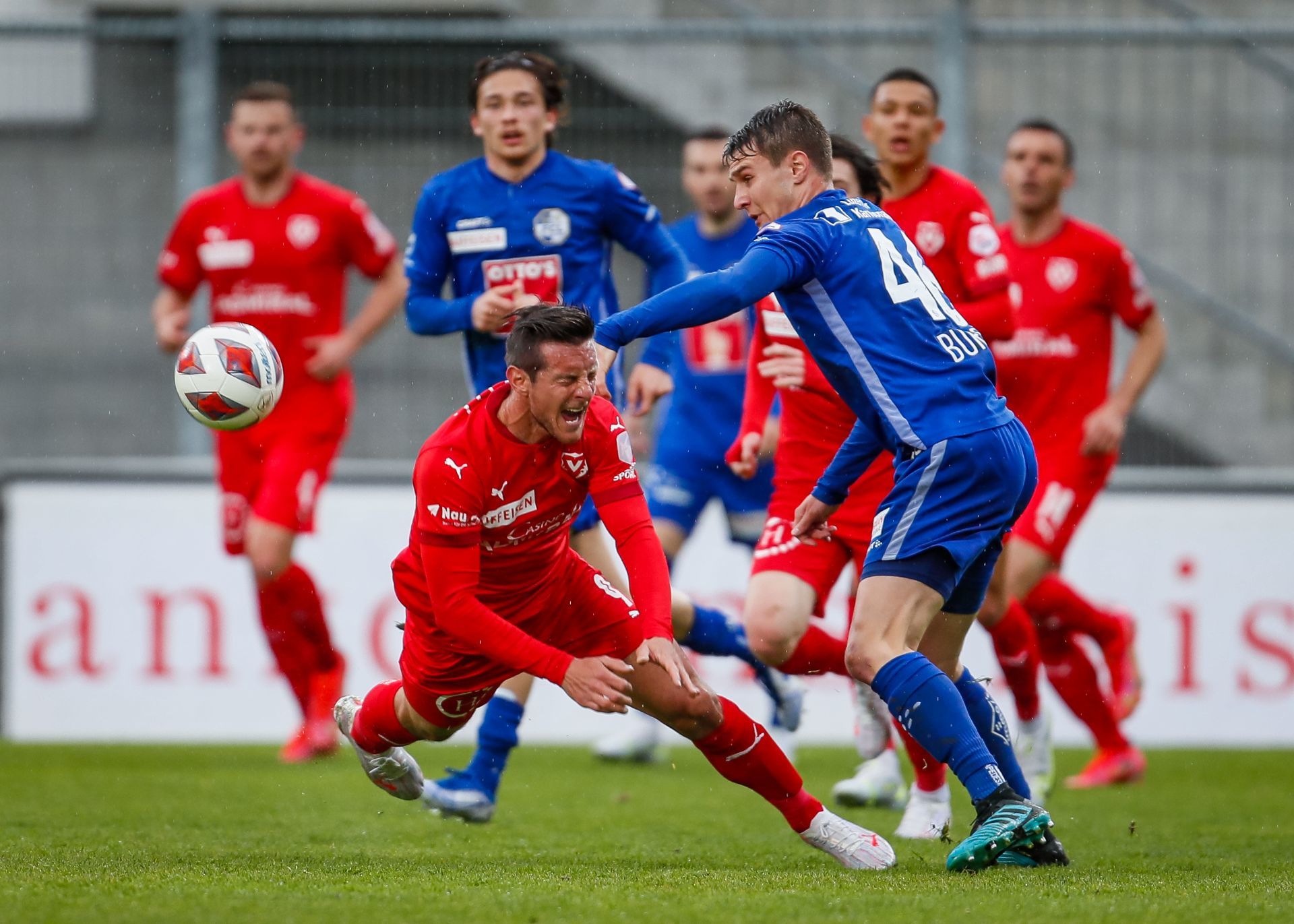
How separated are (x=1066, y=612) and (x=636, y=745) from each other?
2082 mm

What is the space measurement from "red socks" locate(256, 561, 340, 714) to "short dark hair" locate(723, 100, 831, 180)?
358cm

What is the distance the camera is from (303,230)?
7.70 meters

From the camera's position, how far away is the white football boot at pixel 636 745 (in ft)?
25.9

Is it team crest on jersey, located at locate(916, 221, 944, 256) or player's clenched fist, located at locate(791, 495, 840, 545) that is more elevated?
team crest on jersey, located at locate(916, 221, 944, 256)

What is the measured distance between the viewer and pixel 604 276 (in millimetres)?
6039

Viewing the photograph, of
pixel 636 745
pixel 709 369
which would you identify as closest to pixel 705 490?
pixel 709 369

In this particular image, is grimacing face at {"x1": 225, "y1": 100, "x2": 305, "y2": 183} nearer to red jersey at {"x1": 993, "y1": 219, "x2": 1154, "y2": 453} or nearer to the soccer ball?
the soccer ball

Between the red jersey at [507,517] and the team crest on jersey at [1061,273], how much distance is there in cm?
315

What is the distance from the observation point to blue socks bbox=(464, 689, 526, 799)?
5.45 metres

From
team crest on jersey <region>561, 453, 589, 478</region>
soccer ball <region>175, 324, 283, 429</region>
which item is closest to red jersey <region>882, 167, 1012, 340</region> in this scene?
team crest on jersey <region>561, 453, 589, 478</region>

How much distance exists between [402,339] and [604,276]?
12.9 feet

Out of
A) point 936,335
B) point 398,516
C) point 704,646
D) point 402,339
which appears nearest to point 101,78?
point 402,339

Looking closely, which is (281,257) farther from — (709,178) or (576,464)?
(576,464)

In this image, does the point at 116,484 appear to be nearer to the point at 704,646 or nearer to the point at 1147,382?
the point at 704,646
